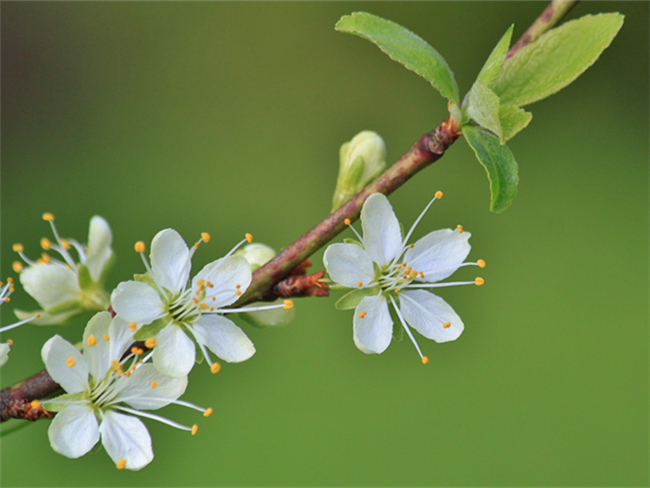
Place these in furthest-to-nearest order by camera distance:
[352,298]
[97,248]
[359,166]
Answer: [97,248]
[359,166]
[352,298]

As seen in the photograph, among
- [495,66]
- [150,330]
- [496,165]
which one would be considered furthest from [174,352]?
[495,66]

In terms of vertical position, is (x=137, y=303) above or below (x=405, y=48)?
below

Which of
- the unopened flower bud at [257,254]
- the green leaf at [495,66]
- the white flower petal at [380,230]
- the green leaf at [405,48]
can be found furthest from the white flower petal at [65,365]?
the green leaf at [495,66]

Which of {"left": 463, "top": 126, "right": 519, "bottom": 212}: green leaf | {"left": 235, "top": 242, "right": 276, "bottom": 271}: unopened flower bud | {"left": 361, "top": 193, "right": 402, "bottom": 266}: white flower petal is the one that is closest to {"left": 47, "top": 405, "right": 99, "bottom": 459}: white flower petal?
{"left": 235, "top": 242, "right": 276, "bottom": 271}: unopened flower bud

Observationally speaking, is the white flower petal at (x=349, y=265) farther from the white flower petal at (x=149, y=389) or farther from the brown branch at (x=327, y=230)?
the white flower petal at (x=149, y=389)

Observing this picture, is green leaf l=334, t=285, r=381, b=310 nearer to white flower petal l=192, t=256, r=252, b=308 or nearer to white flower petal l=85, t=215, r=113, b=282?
white flower petal l=192, t=256, r=252, b=308

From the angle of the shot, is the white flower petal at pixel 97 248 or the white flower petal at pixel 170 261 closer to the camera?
the white flower petal at pixel 170 261

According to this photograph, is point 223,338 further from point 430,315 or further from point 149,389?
point 430,315
